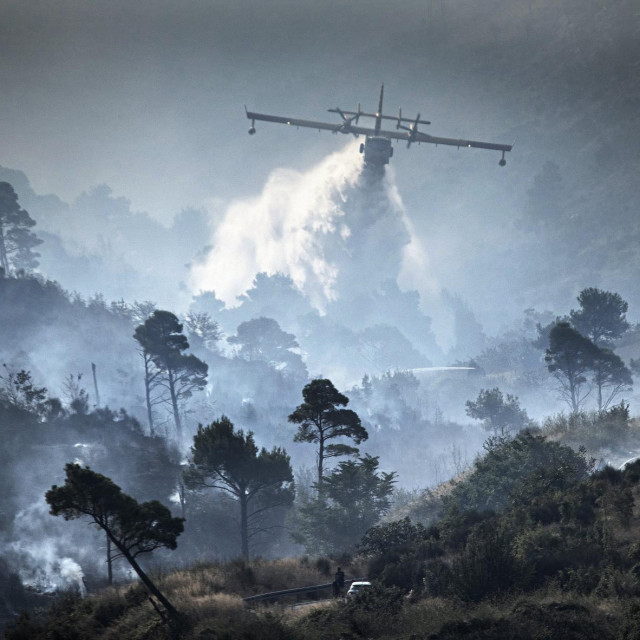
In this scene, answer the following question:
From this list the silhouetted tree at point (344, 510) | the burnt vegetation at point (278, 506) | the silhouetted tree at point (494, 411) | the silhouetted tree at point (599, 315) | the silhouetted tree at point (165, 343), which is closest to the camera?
the burnt vegetation at point (278, 506)

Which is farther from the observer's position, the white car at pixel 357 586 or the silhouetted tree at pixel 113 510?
the white car at pixel 357 586

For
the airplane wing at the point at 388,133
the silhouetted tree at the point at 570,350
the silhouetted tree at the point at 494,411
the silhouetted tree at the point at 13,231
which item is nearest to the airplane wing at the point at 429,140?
the airplane wing at the point at 388,133

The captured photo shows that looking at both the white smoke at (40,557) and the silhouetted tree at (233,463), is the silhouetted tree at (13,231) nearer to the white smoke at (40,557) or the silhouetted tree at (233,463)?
the white smoke at (40,557)

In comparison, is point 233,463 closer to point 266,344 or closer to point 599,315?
point 599,315

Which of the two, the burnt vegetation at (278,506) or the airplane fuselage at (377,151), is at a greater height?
the airplane fuselage at (377,151)

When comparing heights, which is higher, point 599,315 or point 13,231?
point 13,231

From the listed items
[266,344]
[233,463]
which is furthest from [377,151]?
[233,463]

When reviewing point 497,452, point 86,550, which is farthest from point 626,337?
point 86,550
